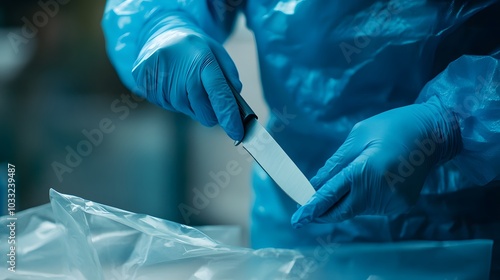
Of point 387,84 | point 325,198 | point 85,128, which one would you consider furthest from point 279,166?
point 85,128

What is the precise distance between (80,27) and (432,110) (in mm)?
792

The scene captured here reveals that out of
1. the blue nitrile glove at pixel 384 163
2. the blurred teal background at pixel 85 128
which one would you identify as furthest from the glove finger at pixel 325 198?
the blurred teal background at pixel 85 128

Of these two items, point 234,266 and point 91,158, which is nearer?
point 234,266

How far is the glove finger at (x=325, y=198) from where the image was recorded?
0.50 metres

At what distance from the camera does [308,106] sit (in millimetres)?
624

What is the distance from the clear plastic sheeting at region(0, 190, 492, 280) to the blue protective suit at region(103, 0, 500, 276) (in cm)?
6

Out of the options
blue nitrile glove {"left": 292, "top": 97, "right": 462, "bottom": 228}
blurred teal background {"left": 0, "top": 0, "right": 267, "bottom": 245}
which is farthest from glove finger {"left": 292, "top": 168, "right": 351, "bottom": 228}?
blurred teal background {"left": 0, "top": 0, "right": 267, "bottom": 245}

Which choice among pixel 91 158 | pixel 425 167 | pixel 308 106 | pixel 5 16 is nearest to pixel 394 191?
pixel 425 167

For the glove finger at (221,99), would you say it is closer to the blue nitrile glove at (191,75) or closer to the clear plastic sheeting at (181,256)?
the blue nitrile glove at (191,75)

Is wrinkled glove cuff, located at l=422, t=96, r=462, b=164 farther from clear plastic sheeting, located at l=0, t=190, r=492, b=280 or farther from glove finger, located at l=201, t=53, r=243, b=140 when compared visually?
glove finger, located at l=201, t=53, r=243, b=140

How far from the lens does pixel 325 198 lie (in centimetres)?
50

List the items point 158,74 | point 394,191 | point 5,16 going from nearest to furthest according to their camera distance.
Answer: point 394,191 → point 158,74 → point 5,16

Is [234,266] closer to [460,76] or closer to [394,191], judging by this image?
[394,191]

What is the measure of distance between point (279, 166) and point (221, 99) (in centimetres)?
10
